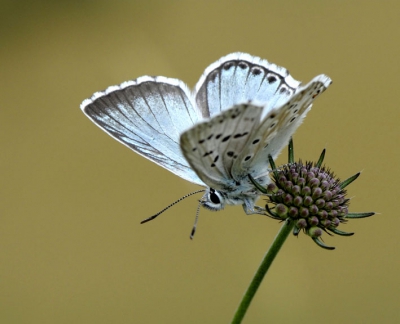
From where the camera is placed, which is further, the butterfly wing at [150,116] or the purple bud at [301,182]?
the butterfly wing at [150,116]

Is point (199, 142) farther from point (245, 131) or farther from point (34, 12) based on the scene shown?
point (34, 12)

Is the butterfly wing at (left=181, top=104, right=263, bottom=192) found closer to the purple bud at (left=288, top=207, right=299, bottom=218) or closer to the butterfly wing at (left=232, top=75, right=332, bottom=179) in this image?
the butterfly wing at (left=232, top=75, right=332, bottom=179)

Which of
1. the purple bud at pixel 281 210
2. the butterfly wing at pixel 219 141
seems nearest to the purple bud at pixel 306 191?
the purple bud at pixel 281 210

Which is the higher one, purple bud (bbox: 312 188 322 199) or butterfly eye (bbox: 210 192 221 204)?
purple bud (bbox: 312 188 322 199)

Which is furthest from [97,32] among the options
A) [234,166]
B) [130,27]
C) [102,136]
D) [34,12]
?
[234,166]

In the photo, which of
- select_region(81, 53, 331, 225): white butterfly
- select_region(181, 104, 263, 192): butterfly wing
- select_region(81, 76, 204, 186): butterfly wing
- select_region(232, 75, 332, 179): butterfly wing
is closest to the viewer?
select_region(181, 104, 263, 192): butterfly wing

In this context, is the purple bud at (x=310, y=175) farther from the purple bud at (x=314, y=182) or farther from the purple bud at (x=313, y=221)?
the purple bud at (x=313, y=221)

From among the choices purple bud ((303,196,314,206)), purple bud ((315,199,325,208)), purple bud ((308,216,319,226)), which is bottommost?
purple bud ((308,216,319,226))

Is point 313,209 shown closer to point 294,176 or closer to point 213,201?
point 294,176

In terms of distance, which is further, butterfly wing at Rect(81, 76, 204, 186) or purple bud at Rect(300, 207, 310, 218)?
butterfly wing at Rect(81, 76, 204, 186)

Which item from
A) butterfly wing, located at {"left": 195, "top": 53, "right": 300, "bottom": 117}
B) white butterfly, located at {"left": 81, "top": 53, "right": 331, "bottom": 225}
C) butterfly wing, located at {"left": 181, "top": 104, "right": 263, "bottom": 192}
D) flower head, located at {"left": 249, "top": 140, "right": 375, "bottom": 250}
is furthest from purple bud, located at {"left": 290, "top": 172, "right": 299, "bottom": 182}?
butterfly wing, located at {"left": 195, "top": 53, "right": 300, "bottom": 117}
